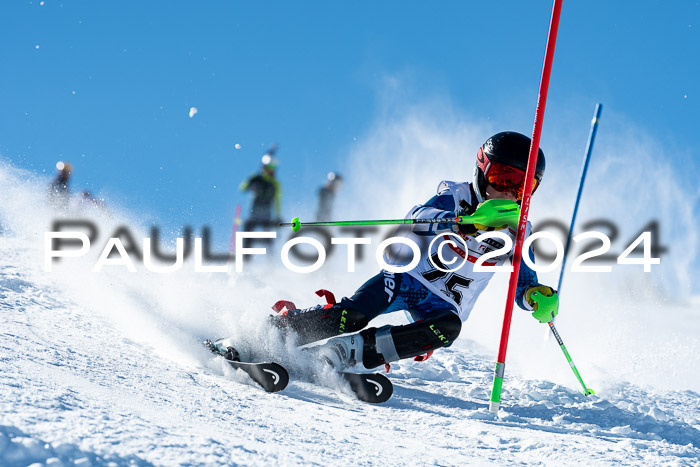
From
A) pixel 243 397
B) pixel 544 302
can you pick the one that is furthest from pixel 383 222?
pixel 243 397

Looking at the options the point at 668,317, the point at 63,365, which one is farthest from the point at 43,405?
the point at 668,317

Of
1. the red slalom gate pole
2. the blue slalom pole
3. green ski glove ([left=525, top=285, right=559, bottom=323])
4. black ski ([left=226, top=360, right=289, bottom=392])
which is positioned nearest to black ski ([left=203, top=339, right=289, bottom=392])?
black ski ([left=226, top=360, right=289, bottom=392])

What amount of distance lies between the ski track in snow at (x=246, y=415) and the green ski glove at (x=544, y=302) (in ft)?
1.67

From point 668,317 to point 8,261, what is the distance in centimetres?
992

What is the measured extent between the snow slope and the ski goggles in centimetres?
122

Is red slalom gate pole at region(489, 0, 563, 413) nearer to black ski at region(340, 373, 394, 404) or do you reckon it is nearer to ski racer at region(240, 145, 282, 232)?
black ski at region(340, 373, 394, 404)

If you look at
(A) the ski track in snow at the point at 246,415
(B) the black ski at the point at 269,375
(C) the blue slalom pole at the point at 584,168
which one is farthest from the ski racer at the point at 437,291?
(C) the blue slalom pole at the point at 584,168

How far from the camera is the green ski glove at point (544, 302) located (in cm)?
349

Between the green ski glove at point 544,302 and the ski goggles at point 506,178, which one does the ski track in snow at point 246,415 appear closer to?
the green ski glove at point 544,302

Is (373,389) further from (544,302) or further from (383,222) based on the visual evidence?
(544,302)

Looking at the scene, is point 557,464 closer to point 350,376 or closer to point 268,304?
point 350,376

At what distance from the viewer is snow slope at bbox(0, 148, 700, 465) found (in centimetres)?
170

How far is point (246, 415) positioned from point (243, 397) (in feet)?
1.15

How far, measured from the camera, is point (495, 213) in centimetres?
323
